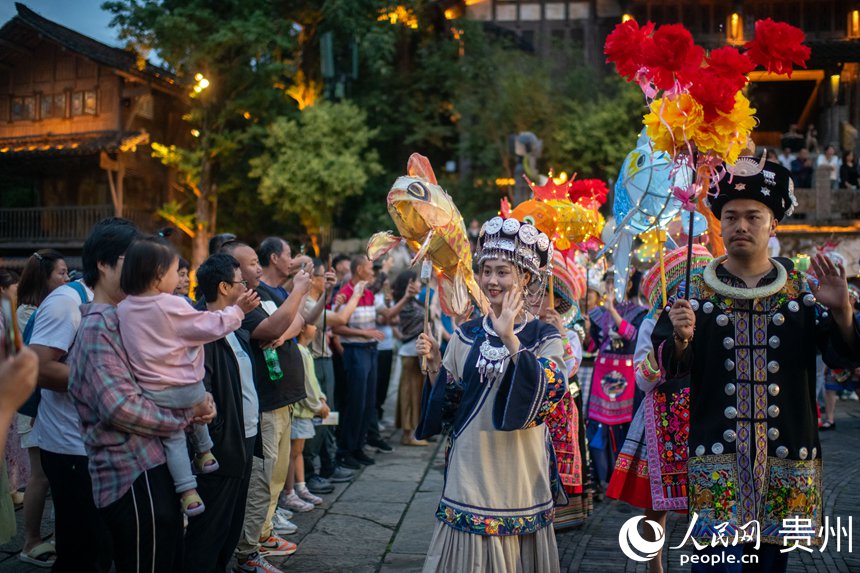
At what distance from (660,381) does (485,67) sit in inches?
854

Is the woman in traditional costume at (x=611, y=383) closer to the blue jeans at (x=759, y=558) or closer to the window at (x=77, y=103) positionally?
the blue jeans at (x=759, y=558)

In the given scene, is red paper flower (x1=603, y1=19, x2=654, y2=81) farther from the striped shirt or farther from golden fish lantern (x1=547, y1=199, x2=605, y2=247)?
the striped shirt

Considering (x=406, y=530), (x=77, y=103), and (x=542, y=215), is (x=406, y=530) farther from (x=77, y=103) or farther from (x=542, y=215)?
(x=77, y=103)

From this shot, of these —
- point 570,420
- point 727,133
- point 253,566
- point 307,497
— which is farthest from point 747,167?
point 307,497

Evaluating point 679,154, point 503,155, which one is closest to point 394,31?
point 503,155

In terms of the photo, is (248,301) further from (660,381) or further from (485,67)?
(485,67)

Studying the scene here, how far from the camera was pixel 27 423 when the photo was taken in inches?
233

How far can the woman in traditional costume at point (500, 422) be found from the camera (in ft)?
12.1

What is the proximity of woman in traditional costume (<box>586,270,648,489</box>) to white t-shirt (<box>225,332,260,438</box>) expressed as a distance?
3592 mm

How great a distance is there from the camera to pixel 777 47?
3539mm

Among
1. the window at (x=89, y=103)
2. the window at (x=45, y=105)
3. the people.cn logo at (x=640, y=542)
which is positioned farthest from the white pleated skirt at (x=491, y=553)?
the window at (x=45, y=105)

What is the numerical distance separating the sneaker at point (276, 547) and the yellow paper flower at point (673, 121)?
3.86m

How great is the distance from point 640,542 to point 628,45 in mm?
2914

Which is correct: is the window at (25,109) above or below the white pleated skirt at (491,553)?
above
